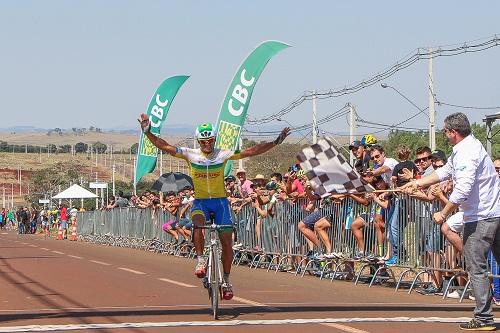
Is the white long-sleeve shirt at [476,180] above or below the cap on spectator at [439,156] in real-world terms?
below

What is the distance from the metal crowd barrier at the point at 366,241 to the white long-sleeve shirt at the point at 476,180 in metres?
3.70

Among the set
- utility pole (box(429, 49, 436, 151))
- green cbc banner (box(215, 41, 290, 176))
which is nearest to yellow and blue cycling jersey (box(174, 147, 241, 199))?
green cbc banner (box(215, 41, 290, 176))

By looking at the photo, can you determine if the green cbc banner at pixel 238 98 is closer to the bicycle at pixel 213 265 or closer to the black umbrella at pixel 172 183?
the black umbrella at pixel 172 183

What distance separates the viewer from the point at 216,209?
1329cm

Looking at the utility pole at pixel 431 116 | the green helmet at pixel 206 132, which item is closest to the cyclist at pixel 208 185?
the green helmet at pixel 206 132

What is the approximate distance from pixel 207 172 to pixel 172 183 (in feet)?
68.2

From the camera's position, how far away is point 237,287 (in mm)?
17406

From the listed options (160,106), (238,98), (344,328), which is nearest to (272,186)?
(238,98)

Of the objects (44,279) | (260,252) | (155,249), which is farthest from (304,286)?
(155,249)

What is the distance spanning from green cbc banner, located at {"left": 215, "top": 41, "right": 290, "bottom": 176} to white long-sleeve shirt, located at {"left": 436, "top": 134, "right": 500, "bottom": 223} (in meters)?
18.2

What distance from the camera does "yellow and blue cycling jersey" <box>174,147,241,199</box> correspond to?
1333 centimetres

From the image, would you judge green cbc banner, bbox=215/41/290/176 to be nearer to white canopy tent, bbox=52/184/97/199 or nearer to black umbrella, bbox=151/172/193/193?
black umbrella, bbox=151/172/193/193

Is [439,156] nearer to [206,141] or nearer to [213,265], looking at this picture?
[206,141]

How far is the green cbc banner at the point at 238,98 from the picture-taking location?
29516 mm
